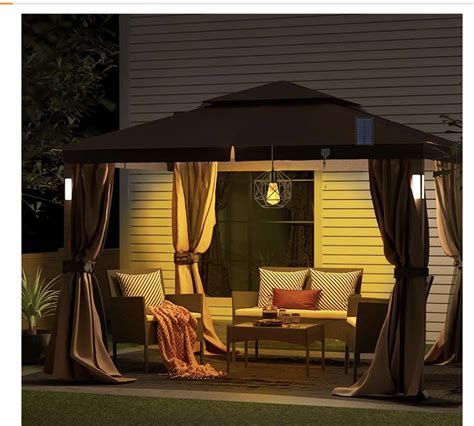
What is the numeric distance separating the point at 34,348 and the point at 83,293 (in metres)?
1.43

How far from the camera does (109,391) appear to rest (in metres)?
8.95

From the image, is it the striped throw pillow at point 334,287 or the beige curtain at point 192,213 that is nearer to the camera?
the striped throw pillow at point 334,287

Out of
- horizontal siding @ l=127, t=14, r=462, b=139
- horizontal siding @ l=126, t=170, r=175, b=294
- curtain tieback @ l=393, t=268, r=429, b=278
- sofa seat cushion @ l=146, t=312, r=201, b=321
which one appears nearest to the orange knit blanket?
sofa seat cushion @ l=146, t=312, r=201, b=321

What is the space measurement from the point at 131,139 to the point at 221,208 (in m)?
4.12

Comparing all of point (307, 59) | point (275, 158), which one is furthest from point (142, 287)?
point (307, 59)

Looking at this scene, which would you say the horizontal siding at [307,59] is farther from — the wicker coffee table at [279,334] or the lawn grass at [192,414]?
the lawn grass at [192,414]

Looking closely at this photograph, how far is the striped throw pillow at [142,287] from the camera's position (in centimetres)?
1078

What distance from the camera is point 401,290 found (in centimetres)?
860

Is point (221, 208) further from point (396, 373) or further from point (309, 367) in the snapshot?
point (396, 373)

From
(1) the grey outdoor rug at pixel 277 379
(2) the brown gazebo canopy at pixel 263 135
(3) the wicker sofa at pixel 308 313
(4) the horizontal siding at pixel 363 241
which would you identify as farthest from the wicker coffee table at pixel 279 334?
(4) the horizontal siding at pixel 363 241

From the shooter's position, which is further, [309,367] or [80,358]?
[309,367]

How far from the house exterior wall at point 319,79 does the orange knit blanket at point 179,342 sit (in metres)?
2.18

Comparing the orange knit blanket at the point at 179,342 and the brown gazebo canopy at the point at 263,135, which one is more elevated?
the brown gazebo canopy at the point at 263,135
